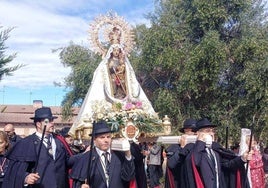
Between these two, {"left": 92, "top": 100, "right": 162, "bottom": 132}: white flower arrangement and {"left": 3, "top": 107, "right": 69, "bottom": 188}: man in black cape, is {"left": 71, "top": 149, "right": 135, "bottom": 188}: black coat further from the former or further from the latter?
{"left": 92, "top": 100, "right": 162, "bottom": 132}: white flower arrangement

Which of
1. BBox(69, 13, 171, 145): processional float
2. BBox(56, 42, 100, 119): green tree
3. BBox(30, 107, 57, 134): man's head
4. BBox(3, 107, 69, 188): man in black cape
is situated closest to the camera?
BBox(3, 107, 69, 188): man in black cape

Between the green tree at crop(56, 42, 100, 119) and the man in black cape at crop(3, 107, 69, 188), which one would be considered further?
the green tree at crop(56, 42, 100, 119)

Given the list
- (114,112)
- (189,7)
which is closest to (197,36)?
(189,7)

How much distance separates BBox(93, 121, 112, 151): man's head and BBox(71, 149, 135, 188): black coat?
0.48 ft

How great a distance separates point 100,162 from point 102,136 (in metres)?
0.32

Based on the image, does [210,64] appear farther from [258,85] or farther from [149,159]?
[149,159]

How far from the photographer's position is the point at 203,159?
707 cm

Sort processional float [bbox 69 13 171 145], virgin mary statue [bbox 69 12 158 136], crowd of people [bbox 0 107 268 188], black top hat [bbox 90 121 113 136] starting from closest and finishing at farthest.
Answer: black top hat [bbox 90 121 113 136] < crowd of people [bbox 0 107 268 188] < processional float [bbox 69 13 171 145] < virgin mary statue [bbox 69 12 158 136]

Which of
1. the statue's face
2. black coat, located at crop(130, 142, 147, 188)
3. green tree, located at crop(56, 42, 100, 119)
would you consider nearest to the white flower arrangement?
the statue's face

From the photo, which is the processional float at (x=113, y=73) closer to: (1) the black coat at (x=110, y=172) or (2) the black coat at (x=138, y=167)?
(2) the black coat at (x=138, y=167)

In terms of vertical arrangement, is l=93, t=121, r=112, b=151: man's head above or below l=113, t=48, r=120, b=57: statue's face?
below

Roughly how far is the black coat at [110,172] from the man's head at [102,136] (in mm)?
146

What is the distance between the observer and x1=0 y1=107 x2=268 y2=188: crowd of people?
5805 mm

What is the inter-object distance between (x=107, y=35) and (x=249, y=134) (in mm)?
7713
